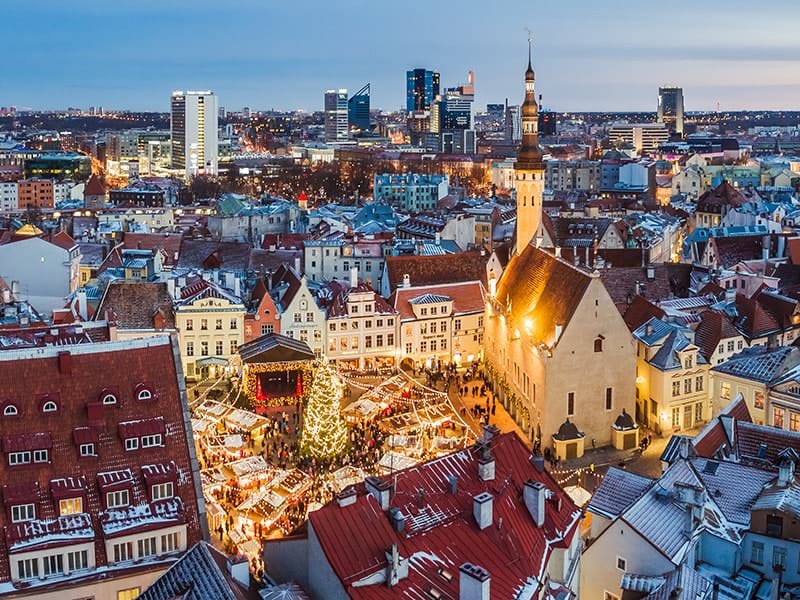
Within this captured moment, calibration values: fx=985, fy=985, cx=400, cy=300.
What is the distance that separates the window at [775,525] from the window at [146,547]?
19185 mm

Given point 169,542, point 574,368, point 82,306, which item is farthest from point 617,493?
point 82,306

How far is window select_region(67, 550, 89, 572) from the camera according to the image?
2961 cm

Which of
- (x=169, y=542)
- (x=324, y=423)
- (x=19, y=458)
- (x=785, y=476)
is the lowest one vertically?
(x=324, y=423)

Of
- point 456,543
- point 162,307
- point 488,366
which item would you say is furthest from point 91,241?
point 456,543

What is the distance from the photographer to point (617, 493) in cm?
3450

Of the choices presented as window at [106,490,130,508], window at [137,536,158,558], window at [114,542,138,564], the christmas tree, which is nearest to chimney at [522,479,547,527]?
window at [137,536,158,558]

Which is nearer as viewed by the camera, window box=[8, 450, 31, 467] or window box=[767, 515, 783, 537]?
window box=[8, 450, 31, 467]

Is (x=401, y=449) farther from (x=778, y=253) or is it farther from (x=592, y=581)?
(x=778, y=253)

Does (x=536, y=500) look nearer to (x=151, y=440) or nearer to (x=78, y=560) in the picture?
(x=151, y=440)

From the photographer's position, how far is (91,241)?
105 metres

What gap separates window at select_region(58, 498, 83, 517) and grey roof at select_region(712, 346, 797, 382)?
3573 centimetres

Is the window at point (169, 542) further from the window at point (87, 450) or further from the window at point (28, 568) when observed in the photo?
the window at point (28, 568)

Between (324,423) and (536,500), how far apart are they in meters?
20.2

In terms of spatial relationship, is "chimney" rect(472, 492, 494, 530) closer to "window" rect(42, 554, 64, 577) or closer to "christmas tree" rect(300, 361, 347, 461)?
"window" rect(42, 554, 64, 577)
